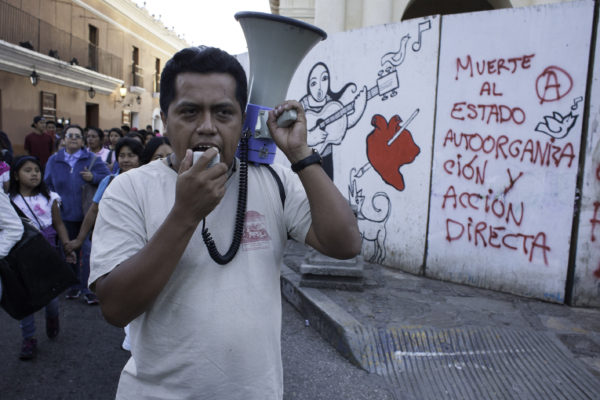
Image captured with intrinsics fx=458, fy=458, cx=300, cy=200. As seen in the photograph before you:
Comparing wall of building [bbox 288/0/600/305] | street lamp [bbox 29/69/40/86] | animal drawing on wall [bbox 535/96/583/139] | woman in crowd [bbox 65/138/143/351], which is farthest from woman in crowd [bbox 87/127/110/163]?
street lamp [bbox 29/69/40/86]

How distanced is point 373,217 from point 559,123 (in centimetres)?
228

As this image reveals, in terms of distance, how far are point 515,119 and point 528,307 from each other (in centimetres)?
188

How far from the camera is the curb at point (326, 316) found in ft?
11.9

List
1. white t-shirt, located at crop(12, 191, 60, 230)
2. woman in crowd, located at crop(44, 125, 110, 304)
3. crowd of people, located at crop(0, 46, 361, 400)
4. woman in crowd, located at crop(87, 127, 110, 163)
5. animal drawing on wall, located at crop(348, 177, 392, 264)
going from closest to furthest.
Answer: crowd of people, located at crop(0, 46, 361, 400)
white t-shirt, located at crop(12, 191, 60, 230)
woman in crowd, located at crop(44, 125, 110, 304)
animal drawing on wall, located at crop(348, 177, 392, 264)
woman in crowd, located at crop(87, 127, 110, 163)

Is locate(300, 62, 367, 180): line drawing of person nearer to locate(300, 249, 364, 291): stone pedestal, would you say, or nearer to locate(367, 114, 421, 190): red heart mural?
locate(367, 114, 421, 190): red heart mural

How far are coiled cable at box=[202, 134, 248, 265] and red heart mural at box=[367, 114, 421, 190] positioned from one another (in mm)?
4174

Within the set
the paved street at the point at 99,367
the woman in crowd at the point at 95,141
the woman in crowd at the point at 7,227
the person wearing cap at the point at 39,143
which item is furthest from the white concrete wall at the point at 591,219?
the person wearing cap at the point at 39,143

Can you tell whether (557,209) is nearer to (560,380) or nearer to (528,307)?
(528,307)

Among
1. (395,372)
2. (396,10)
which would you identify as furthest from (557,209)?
(396,10)

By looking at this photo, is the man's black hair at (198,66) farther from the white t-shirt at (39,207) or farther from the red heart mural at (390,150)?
the red heart mural at (390,150)

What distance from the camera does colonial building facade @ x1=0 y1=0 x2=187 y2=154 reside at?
50.0 ft

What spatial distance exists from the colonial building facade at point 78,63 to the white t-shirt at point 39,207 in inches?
492

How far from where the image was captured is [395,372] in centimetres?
337

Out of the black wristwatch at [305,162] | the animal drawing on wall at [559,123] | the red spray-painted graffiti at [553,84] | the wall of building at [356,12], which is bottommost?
the black wristwatch at [305,162]
